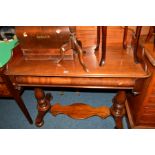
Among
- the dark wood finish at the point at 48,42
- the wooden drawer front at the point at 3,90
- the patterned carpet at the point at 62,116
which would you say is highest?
the dark wood finish at the point at 48,42

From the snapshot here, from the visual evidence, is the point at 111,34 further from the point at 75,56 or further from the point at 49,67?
the point at 49,67

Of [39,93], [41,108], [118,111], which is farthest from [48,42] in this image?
[118,111]

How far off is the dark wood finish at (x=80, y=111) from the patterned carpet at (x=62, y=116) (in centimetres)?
8

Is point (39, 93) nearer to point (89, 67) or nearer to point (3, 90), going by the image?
point (3, 90)

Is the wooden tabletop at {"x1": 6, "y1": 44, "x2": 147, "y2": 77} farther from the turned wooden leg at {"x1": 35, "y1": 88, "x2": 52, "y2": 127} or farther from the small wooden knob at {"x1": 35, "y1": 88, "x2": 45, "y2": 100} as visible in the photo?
the turned wooden leg at {"x1": 35, "y1": 88, "x2": 52, "y2": 127}

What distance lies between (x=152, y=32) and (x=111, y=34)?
1.05ft

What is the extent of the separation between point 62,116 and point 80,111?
0.72ft

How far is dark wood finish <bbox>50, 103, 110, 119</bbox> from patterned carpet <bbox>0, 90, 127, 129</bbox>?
8cm

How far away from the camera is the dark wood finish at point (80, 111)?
1718 millimetres

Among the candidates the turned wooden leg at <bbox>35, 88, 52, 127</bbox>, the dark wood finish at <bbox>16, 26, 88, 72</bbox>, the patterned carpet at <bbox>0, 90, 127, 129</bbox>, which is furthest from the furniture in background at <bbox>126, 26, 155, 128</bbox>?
the turned wooden leg at <bbox>35, 88, 52, 127</bbox>

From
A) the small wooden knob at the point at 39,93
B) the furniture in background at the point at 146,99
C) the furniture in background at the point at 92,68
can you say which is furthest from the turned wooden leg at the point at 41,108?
the furniture in background at the point at 146,99

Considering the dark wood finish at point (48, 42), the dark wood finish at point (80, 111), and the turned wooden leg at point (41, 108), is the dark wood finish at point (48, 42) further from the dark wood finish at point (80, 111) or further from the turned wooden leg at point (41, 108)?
the dark wood finish at point (80, 111)

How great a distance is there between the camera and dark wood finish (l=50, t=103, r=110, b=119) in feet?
5.64
